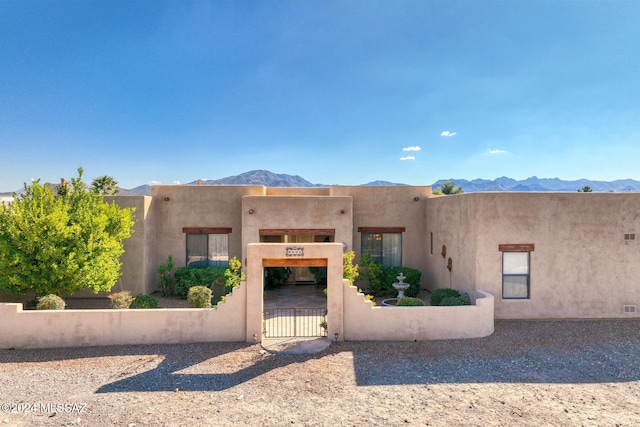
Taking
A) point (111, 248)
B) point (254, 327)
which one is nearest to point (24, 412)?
point (254, 327)

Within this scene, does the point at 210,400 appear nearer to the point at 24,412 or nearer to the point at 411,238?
the point at 24,412

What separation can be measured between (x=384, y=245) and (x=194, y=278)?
9.04 metres

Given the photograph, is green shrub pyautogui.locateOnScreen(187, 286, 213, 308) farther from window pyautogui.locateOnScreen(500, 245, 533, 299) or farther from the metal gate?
window pyautogui.locateOnScreen(500, 245, 533, 299)

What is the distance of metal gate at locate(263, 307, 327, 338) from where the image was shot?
11820 mm

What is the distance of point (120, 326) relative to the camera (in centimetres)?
1077

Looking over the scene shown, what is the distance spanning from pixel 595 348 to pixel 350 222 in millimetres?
9661

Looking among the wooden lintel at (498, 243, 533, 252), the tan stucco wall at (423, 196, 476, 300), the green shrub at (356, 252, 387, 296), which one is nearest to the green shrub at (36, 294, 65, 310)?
the green shrub at (356, 252, 387, 296)

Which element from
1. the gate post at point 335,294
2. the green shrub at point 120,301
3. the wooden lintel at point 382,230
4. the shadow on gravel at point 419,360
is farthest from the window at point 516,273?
the green shrub at point 120,301

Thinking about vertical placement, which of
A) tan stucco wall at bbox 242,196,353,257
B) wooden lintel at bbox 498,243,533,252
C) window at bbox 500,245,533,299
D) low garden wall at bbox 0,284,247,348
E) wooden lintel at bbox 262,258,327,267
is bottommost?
low garden wall at bbox 0,284,247,348

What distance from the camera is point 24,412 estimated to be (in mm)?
7535

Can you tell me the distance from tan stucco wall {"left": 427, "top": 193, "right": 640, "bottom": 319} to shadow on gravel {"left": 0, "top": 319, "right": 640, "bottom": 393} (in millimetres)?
1271

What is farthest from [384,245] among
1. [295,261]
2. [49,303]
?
[49,303]

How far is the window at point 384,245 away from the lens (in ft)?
59.3

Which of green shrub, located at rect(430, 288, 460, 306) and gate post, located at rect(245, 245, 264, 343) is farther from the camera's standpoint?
green shrub, located at rect(430, 288, 460, 306)
